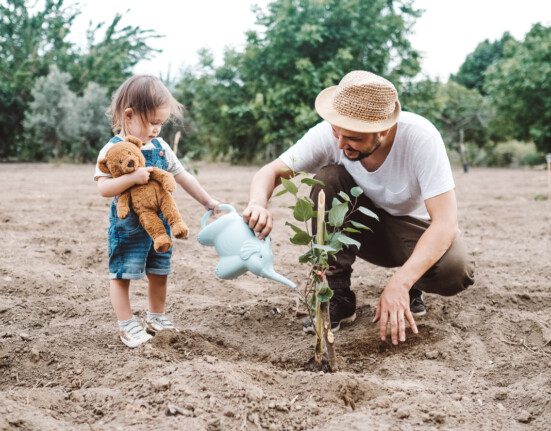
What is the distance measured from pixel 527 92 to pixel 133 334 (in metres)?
18.5

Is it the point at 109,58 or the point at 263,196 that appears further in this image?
the point at 109,58

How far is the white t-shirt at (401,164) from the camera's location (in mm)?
2119

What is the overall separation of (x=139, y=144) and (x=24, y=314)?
3.25 ft

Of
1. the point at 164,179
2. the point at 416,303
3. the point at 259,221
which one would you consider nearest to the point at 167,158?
the point at 164,179

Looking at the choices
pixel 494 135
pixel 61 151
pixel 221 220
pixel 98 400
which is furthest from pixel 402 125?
pixel 494 135

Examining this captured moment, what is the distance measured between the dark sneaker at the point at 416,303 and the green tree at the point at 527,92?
54.2ft

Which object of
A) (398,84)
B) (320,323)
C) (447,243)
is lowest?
(320,323)

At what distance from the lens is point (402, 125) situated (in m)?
2.21

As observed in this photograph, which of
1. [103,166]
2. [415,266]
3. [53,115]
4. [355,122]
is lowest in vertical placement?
[415,266]

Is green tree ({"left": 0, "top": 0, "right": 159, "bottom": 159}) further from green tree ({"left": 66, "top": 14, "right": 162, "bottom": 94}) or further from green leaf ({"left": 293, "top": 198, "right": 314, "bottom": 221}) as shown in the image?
green leaf ({"left": 293, "top": 198, "right": 314, "bottom": 221})

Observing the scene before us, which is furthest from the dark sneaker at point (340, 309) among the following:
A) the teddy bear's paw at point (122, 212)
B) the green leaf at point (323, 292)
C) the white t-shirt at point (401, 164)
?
the teddy bear's paw at point (122, 212)

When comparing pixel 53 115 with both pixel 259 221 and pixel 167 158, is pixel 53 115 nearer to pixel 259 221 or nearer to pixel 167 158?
pixel 167 158

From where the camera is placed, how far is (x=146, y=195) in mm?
2018

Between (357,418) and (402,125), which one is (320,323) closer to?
(357,418)
